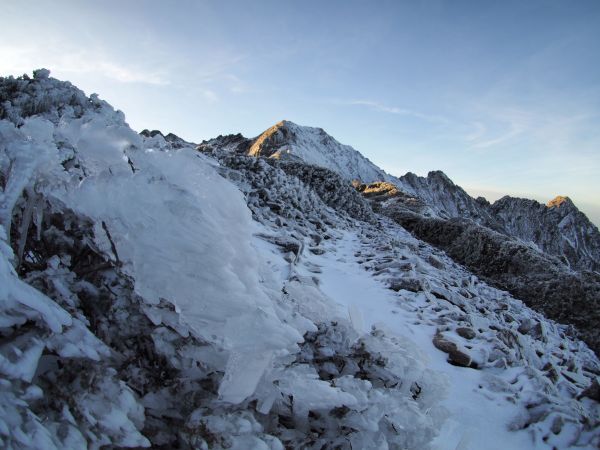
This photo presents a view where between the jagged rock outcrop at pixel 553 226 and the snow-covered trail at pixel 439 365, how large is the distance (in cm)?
6961

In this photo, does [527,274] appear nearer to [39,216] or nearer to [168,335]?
[168,335]

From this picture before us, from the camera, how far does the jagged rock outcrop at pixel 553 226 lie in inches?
2680

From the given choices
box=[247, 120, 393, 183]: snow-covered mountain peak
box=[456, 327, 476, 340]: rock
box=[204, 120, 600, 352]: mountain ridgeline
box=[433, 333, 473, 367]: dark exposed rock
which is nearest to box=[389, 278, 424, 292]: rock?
box=[456, 327, 476, 340]: rock

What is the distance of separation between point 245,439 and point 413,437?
3.92 ft

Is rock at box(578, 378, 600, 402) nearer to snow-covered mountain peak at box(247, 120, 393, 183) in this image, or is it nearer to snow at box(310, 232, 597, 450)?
snow at box(310, 232, 597, 450)

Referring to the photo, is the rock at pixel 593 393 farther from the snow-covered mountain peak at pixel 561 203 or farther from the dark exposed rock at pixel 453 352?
the snow-covered mountain peak at pixel 561 203

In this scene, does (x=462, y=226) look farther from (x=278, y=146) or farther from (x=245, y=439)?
(x=278, y=146)

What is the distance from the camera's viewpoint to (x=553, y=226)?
70500 mm

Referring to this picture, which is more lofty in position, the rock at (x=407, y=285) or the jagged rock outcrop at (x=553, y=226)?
the jagged rock outcrop at (x=553, y=226)

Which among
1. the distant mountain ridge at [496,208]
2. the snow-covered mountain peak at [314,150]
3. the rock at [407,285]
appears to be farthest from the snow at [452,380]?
the distant mountain ridge at [496,208]

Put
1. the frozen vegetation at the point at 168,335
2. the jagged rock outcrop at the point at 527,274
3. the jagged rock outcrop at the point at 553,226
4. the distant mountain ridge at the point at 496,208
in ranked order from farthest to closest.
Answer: the jagged rock outcrop at the point at 553,226 → the distant mountain ridge at the point at 496,208 → the jagged rock outcrop at the point at 527,274 → the frozen vegetation at the point at 168,335

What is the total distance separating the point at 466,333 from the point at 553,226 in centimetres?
7966

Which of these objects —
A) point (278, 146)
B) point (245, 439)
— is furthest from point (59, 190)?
point (278, 146)

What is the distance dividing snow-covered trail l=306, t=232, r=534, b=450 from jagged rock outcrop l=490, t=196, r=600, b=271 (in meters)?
69.6
